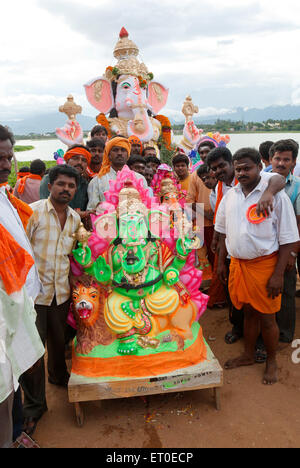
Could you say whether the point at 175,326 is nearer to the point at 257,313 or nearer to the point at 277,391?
the point at 257,313

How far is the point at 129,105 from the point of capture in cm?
780

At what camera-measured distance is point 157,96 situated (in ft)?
28.9

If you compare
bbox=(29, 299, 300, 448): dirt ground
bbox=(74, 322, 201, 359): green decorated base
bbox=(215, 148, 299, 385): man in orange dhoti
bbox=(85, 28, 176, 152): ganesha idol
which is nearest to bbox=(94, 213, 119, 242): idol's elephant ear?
bbox=(74, 322, 201, 359): green decorated base

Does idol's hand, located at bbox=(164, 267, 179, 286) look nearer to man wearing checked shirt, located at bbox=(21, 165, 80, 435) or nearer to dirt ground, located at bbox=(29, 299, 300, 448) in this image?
man wearing checked shirt, located at bbox=(21, 165, 80, 435)

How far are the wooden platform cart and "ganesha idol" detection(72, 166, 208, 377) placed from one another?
6 centimetres

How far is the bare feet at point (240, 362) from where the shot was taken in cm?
319

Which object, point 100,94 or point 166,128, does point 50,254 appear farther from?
point 166,128

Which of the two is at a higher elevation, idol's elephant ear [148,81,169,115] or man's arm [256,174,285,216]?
idol's elephant ear [148,81,169,115]

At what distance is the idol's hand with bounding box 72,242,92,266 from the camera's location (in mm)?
2631

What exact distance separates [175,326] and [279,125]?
22.8ft

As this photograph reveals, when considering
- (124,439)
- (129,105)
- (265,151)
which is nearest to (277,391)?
(124,439)

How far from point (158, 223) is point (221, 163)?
1.06 metres

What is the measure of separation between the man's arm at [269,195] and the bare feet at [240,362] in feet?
5.04

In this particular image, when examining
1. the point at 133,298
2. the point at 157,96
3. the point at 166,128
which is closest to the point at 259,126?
the point at 166,128
